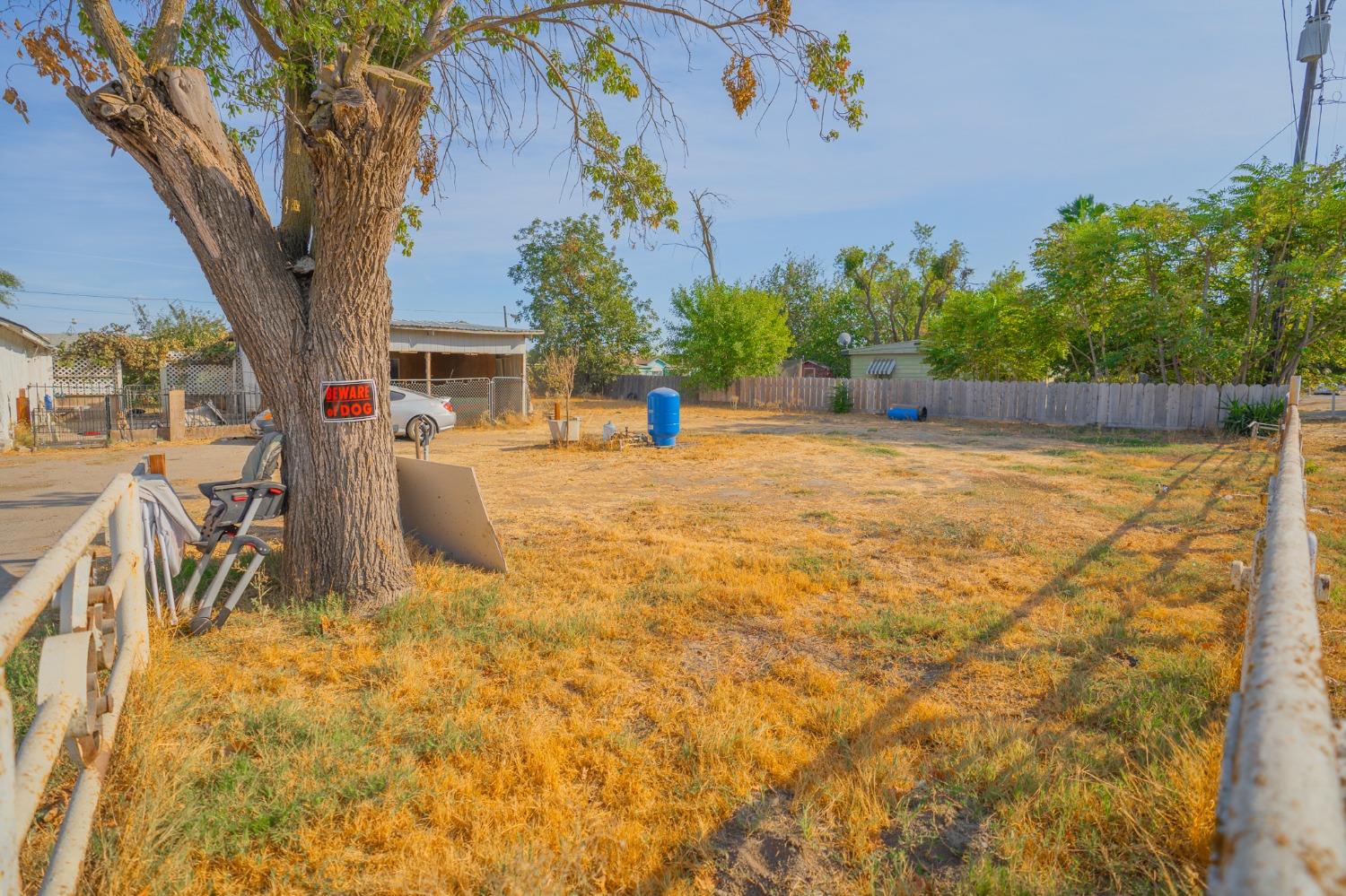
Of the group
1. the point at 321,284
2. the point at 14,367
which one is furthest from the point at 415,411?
the point at 321,284

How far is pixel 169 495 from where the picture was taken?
185 inches

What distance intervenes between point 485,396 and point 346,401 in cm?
1852

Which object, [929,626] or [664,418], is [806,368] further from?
[929,626]

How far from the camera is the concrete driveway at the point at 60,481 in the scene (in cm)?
682

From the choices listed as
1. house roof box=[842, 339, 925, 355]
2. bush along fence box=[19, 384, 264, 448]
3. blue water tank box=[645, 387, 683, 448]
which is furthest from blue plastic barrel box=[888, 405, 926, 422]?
bush along fence box=[19, 384, 264, 448]

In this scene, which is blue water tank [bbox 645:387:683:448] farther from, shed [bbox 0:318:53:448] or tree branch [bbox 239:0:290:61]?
shed [bbox 0:318:53:448]

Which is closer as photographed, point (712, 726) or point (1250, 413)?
point (712, 726)

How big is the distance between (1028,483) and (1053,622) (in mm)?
6560

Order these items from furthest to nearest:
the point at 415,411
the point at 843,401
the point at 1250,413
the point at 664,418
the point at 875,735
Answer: the point at 843,401 → the point at 415,411 → the point at 1250,413 → the point at 664,418 → the point at 875,735

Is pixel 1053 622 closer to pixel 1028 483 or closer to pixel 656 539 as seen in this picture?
pixel 656 539

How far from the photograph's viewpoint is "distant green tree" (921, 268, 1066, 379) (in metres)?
22.9

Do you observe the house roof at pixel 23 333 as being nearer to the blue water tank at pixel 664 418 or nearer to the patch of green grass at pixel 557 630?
the blue water tank at pixel 664 418

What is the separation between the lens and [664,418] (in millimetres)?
15961

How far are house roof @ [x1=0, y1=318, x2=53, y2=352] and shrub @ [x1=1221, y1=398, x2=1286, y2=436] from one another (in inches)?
1120
